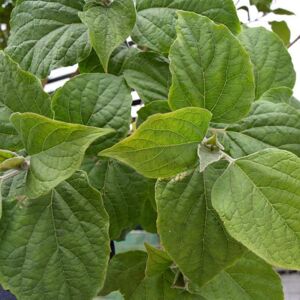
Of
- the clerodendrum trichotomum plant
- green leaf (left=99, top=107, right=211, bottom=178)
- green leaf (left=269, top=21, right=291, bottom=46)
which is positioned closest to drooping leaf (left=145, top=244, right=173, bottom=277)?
the clerodendrum trichotomum plant

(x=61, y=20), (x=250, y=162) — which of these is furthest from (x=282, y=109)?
(x=61, y=20)

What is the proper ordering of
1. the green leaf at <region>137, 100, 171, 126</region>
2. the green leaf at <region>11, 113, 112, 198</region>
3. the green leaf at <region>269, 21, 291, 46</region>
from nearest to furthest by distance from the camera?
the green leaf at <region>11, 113, 112, 198</region>
the green leaf at <region>137, 100, 171, 126</region>
the green leaf at <region>269, 21, 291, 46</region>

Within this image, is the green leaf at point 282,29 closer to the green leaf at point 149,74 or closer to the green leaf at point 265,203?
the green leaf at point 149,74

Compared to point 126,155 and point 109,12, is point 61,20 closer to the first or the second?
point 109,12

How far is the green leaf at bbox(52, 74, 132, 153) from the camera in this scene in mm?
402

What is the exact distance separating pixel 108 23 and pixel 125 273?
220 millimetres

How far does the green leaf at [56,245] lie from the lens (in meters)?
0.36

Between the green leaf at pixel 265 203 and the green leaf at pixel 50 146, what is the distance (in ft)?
0.29

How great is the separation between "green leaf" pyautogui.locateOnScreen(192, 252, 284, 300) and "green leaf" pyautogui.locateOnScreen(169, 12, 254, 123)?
0.48ft

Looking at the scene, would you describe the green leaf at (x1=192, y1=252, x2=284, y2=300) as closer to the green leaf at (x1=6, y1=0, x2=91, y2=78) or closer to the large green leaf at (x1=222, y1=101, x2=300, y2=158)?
the large green leaf at (x1=222, y1=101, x2=300, y2=158)

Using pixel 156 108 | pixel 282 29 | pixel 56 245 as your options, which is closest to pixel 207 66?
pixel 156 108

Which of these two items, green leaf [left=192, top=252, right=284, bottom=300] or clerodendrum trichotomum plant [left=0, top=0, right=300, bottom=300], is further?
green leaf [left=192, top=252, right=284, bottom=300]

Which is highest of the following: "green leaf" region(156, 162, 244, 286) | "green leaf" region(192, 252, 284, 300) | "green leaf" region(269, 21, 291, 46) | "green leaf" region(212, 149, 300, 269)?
"green leaf" region(212, 149, 300, 269)

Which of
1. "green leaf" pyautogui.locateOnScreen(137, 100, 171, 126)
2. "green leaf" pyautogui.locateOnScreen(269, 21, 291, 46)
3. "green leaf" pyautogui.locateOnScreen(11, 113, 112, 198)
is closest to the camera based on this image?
"green leaf" pyautogui.locateOnScreen(11, 113, 112, 198)
